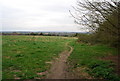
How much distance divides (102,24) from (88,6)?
1.24 metres

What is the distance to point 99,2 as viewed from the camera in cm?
717

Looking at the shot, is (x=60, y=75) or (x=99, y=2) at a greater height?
(x=99, y=2)

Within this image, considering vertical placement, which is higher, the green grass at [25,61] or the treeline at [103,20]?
the treeline at [103,20]

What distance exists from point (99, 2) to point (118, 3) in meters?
0.94

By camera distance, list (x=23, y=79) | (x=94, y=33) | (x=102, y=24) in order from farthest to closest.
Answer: (x=94, y=33)
(x=102, y=24)
(x=23, y=79)

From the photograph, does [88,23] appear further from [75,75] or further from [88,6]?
[75,75]

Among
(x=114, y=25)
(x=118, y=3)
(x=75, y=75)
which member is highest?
(x=118, y=3)

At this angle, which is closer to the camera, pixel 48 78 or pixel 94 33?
pixel 48 78

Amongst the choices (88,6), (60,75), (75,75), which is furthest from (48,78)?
(88,6)

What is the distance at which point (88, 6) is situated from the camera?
7.53 m

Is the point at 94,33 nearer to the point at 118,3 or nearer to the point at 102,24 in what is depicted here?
the point at 102,24

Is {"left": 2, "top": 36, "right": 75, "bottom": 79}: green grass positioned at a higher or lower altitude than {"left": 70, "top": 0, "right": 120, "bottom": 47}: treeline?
lower

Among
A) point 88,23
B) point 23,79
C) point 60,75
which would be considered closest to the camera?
point 23,79

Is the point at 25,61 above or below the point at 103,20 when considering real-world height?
below
